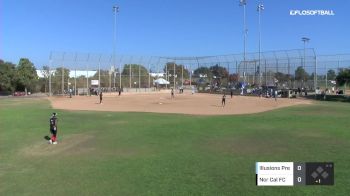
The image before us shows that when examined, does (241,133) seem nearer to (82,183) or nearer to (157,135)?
(157,135)

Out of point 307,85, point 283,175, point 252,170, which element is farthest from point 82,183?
point 307,85

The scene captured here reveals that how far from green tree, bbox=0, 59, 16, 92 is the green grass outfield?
181 ft

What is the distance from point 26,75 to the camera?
85.4 m

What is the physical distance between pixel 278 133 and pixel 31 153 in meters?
13.1

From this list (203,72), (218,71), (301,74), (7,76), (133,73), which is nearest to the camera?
(301,74)

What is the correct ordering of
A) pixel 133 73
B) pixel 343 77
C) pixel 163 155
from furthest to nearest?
1. pixel 133 73
2. pixel 343 77
3. pixel 163 155

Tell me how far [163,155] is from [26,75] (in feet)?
238

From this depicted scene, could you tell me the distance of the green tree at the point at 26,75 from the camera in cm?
8481

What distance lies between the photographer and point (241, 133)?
25.1 m

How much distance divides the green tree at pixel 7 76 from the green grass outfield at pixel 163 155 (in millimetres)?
55231

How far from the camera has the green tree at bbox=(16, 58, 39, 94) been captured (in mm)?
84812

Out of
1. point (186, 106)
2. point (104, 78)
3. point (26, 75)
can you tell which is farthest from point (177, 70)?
point (186, 106)

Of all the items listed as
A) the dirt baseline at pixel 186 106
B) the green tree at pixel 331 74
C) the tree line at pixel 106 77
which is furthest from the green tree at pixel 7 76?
the green tree at pixel 331 74
